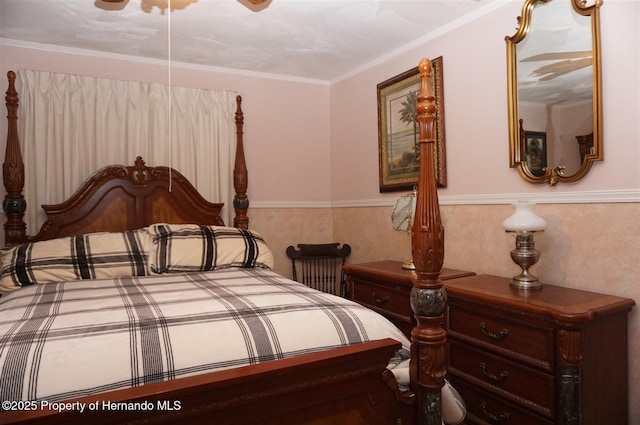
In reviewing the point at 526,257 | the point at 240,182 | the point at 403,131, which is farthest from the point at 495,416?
the point at 240,182

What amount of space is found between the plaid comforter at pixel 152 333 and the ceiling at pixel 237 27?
167 centimetres

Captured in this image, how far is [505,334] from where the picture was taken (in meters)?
1.93

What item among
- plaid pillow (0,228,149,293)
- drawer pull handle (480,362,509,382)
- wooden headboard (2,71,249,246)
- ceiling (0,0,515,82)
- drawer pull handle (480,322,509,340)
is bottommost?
drawer pull handle (480,362,509,382)

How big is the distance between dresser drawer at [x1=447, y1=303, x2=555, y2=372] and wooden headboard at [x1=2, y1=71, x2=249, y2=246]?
1.93m

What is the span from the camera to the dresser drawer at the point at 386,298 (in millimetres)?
2561

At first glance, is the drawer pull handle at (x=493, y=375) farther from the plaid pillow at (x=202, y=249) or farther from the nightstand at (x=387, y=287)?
the plaid pillow at (x=202, y=249)

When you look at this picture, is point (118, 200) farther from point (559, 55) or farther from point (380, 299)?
point (559, 55)

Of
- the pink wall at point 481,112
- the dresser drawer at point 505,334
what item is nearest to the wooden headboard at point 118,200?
the pink wall at point 481,112

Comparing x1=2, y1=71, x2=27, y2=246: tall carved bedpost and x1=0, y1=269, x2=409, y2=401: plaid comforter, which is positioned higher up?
x1=2, y1=71, x2=27, y2=246: tall carved bedpost

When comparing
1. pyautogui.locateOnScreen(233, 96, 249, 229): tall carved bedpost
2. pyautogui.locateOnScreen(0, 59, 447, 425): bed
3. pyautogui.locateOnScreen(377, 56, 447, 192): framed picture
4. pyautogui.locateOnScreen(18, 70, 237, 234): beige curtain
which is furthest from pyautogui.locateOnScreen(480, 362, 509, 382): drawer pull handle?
pyautogui.locateOnScreen(18, 70, 237, 234): beige curtain

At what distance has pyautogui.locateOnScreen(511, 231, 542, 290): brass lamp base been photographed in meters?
2.08

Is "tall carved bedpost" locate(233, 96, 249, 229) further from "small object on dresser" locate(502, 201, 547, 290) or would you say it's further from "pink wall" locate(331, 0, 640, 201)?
"small object on dresser" locate(502, 201, 547, 290)

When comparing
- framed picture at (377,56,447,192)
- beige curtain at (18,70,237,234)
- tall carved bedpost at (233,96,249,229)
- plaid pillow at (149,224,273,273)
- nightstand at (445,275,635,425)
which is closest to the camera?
nightstand at (445,275,635,425)

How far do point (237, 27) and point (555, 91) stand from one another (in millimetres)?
1940
